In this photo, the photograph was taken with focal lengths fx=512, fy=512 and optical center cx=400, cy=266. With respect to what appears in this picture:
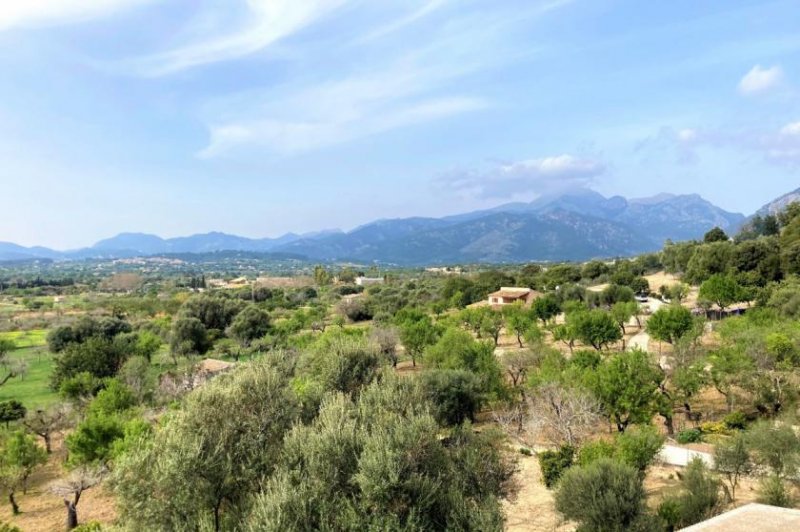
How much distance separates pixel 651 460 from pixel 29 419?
1257 inches

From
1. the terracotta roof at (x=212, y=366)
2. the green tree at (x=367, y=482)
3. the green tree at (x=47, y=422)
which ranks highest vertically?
the green tree at (x=367, y=482)

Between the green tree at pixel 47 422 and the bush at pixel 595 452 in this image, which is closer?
the bush at pixel 595 452

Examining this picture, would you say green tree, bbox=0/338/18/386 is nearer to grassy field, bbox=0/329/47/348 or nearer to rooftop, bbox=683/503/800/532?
grassy field, bbox=0/329/47/348

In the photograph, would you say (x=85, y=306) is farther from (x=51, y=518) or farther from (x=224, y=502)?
(x=224, y=502)

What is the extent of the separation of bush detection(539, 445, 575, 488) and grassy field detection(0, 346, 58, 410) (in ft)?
108

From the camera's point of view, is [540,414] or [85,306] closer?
[540,414]

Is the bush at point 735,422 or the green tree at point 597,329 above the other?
the green tree at point 597,329

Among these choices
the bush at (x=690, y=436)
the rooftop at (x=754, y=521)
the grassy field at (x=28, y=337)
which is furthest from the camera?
the grassy field at (x=28, y=337)

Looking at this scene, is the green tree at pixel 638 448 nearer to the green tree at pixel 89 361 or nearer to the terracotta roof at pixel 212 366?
the terracotta roof at pixel 212 366

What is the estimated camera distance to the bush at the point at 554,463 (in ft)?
64.0

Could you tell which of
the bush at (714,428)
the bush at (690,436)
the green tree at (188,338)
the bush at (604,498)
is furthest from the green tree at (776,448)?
the green tree at (188,338)

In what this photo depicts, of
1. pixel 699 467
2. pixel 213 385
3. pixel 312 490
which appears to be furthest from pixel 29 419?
pixel 699 467

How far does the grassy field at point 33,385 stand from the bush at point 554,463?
3279cm

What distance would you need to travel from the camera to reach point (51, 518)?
66.7 feet
